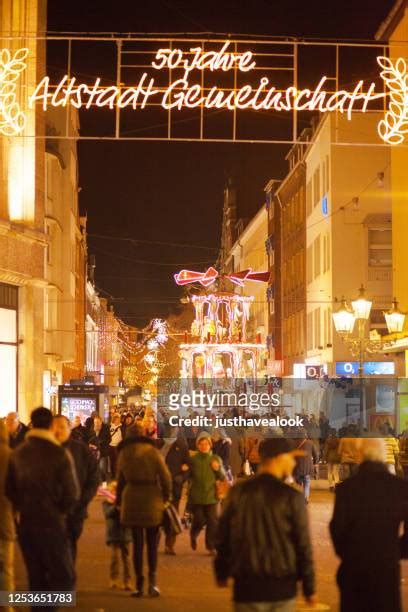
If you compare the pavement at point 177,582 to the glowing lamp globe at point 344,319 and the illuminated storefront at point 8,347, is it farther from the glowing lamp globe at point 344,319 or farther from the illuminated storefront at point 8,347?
the glowing lamp globe at point 344,319

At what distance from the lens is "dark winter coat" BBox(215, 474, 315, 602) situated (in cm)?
631

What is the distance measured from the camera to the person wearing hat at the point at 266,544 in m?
6.29

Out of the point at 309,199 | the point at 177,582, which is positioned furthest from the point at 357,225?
the point at 177,582

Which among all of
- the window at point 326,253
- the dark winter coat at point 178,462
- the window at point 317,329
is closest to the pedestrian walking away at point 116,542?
the dark winter coat at point 178,462

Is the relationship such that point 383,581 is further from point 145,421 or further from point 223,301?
point 223,301

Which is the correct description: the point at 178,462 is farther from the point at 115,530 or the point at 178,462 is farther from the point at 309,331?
the point at 309,331

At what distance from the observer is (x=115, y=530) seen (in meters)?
12.4

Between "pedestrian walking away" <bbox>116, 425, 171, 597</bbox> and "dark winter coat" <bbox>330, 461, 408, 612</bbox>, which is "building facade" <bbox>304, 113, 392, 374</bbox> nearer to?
"pedestrian walking away" <bbox>116, 425, 171, 597</bbox>

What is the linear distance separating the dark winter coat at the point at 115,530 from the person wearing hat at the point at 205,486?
9.12 ft

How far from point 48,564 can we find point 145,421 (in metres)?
9.69

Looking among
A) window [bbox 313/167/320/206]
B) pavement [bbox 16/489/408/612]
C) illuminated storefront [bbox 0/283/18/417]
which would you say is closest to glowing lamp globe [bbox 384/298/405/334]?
illuminated storefront [bbox 0/283/18/417]

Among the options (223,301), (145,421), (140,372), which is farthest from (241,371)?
(140,372)

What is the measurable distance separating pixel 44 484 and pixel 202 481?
6813 millimetres

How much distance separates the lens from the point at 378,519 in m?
7.05
